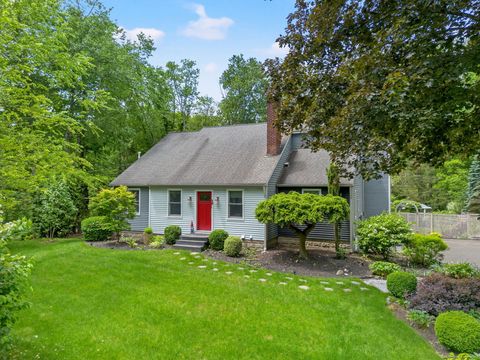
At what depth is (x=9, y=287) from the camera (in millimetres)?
3561

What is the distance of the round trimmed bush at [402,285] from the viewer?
682 cm

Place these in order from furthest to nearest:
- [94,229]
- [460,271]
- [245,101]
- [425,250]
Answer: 1. [245,101]
2. [94,229]
3. [425,250]
4. [460,271]

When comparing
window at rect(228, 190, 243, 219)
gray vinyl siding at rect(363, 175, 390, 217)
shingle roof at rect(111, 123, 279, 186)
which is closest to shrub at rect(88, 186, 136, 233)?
shingle roof at rect(111, 123, 279, 186)

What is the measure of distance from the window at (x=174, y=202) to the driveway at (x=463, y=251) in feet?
38.4

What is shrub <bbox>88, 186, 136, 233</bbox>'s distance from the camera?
40.5 feet

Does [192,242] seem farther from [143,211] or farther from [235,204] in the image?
[143,211]

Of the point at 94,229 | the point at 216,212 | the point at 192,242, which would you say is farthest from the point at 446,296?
the point at 94,229

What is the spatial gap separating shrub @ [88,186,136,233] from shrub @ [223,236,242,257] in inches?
189

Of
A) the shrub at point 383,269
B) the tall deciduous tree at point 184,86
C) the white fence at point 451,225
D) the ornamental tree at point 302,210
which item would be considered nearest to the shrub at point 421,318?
the shrub at point 383,269

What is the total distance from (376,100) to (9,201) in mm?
9983

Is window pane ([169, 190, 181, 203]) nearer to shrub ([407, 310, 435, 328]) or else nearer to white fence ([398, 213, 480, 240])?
shrub ([407, 310, 435, 328])

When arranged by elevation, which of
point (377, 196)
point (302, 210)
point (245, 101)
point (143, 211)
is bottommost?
point (143, 211)

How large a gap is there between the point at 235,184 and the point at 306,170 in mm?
3502

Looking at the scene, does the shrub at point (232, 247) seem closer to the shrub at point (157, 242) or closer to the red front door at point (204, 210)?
the red front door at point (204, 210)
